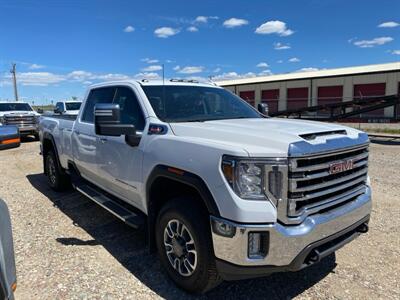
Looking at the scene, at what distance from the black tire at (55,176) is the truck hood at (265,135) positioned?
3.93m

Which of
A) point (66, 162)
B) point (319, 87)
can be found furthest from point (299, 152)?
point (319, 87)

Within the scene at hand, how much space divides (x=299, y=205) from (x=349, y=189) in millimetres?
796

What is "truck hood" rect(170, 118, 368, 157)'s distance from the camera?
2.75 m

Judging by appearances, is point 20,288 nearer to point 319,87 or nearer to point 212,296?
point 212,296

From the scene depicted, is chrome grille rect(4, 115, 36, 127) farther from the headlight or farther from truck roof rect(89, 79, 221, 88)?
A: the headlight

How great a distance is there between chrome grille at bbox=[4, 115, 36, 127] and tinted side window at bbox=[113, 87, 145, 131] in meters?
14.1

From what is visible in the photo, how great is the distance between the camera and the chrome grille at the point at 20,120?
16.5 m

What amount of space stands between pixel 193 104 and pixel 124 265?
2.00 metres

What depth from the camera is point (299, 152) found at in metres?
2.70

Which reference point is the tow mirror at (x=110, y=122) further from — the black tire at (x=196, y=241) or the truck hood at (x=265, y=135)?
the black tire at (x=196, y=241)

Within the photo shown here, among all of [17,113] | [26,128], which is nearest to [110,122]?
[26,128]

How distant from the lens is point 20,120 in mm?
16703

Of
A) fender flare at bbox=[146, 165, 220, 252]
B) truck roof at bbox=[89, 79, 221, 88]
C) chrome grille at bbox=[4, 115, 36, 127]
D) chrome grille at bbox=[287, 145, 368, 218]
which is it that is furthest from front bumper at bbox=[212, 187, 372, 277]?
chrome grille at bbox=[4, 115, 36, 127]

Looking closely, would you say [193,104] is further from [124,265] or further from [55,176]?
[55,176]
